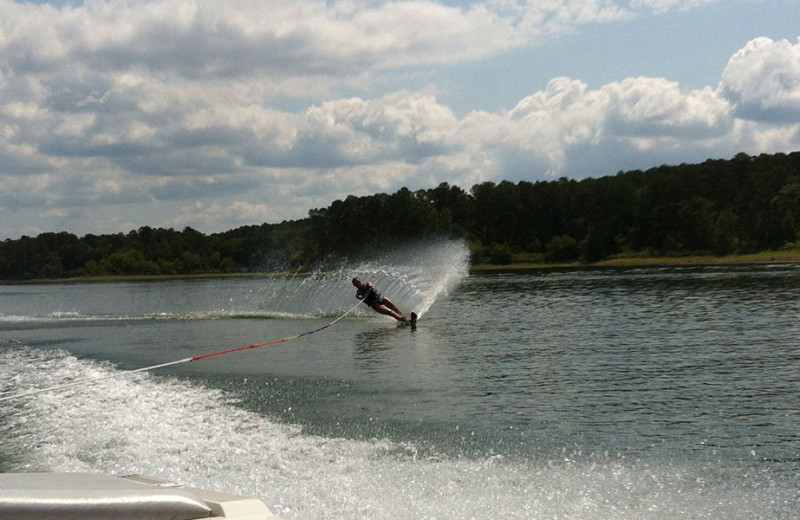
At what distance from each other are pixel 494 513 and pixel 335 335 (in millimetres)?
16948

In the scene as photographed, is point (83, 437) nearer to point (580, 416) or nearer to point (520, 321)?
point (580, 416)

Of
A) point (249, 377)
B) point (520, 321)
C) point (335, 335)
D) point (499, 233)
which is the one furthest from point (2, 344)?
point (499, 233)

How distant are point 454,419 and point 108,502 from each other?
7.02m

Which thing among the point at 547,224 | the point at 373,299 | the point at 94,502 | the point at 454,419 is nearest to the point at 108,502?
the point at 94,502

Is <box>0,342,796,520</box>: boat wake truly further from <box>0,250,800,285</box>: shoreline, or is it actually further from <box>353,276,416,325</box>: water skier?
<box>0,250,800,285</box>: shoreline

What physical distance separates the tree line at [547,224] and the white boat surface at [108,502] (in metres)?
88.8

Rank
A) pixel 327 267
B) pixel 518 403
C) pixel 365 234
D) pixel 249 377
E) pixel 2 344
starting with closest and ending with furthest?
pixel 518 403 < pixel 249 377 < pixel 2 344 < pixel 327 267 < pixel 365 234

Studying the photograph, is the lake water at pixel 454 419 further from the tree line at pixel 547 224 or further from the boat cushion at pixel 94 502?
the tree line at pixel 547 224

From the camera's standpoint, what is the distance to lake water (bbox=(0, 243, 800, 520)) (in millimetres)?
6941

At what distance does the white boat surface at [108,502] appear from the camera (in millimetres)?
3533

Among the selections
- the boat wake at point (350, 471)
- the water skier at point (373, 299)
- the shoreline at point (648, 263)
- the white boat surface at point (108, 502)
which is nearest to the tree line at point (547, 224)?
the shoreline at point (648, 263)

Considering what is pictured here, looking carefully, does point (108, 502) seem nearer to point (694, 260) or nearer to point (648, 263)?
point (694, 260)

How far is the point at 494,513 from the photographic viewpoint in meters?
6.38

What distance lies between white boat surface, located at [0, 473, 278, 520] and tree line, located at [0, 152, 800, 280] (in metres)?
88.8
